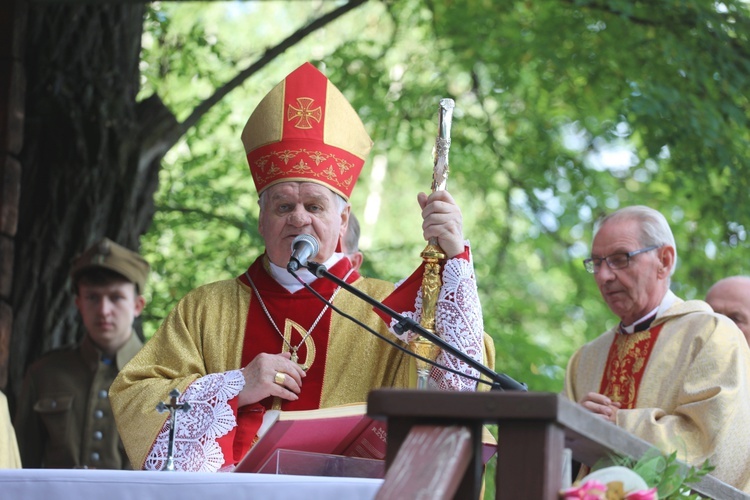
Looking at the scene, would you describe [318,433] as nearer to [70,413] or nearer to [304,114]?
[304,114]

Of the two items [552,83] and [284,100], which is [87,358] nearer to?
[284,100]

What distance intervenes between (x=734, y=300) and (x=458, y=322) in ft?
8.26

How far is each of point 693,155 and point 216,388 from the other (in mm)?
4624

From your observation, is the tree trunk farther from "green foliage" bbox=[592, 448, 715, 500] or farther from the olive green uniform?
"green foliage" bbox=[592, 448, 715, 500]

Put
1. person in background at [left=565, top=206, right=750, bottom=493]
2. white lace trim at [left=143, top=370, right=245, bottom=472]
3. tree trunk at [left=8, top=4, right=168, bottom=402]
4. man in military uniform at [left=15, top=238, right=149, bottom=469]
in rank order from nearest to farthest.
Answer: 1. white lace trim at [left=143, top=370, right=245, bottom=472]
2. person in background at [left=565, top=206, right=750, bottom=493]
3. man in military uniform at [left=15, top=238, right=149, bottom=469]
4. tree trunk at [left=8, top=4, right=168, bottom=402]

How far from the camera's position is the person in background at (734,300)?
5605mm

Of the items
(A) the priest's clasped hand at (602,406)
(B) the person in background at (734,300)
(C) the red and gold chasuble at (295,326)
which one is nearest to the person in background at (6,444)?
(C) the red and gold chasuble at (295,326)

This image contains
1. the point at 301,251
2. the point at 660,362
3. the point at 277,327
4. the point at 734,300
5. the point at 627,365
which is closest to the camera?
the point at 301,251

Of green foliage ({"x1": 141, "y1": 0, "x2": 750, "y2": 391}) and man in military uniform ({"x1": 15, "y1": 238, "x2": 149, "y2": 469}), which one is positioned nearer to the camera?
man in military uniform ({"x1": 15, "y1": 238, "x2": 149, "y2": 469})

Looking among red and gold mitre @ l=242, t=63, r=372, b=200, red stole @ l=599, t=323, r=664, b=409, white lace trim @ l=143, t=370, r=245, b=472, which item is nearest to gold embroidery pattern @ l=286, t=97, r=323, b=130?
red and gold mitre @ l=242, t=63, r=372, b=200

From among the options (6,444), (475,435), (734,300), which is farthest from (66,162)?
(475,435)

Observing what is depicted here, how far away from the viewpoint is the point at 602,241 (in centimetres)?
501

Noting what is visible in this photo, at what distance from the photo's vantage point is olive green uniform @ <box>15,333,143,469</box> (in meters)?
6.04

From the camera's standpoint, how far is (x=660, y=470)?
2.46 m
